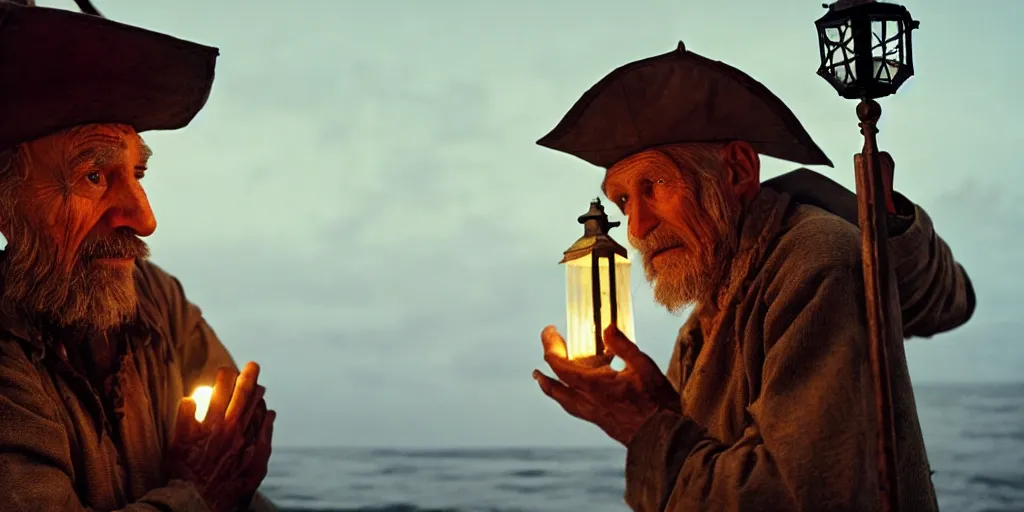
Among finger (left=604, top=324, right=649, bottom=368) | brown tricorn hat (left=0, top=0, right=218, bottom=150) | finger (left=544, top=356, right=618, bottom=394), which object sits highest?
brown tricorn hat (left=0, top=0, right=218, bottom=150)

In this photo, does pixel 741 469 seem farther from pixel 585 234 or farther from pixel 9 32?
pixel 9 32

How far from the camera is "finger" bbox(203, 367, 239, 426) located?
4.33 metres

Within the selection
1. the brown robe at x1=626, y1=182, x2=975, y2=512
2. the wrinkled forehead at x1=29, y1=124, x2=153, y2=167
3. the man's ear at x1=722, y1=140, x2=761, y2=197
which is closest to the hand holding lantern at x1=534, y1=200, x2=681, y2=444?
the brown robe at x1=626, y1=182, x2=975, y2=512

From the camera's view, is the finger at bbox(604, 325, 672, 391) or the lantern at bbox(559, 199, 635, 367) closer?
the finger at bbox(604, 325, 672, 391)

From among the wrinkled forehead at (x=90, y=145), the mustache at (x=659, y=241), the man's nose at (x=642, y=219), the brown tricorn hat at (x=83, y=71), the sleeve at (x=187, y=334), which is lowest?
the sleeve at (x=187, y=334)

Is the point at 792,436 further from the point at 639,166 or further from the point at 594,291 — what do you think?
the point at 639,166

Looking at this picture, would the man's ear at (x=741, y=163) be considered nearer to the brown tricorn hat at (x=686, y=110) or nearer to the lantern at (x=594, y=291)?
the brown tricorn hat at (x=686, y=110)

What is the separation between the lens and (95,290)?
4.23 m

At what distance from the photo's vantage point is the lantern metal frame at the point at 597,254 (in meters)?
4.34

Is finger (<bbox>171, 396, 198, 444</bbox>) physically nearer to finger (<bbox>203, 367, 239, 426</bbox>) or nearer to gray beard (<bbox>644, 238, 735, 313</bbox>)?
finger (<bbox>203, 367, 239, 426</bbox>)

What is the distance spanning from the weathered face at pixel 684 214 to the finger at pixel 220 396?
5.25 feet

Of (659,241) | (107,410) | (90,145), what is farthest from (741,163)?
(107,410)

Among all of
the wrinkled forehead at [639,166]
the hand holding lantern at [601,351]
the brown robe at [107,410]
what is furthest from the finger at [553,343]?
the brown robe at [107,410]

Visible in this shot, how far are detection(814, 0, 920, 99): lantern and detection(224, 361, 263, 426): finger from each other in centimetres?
229
